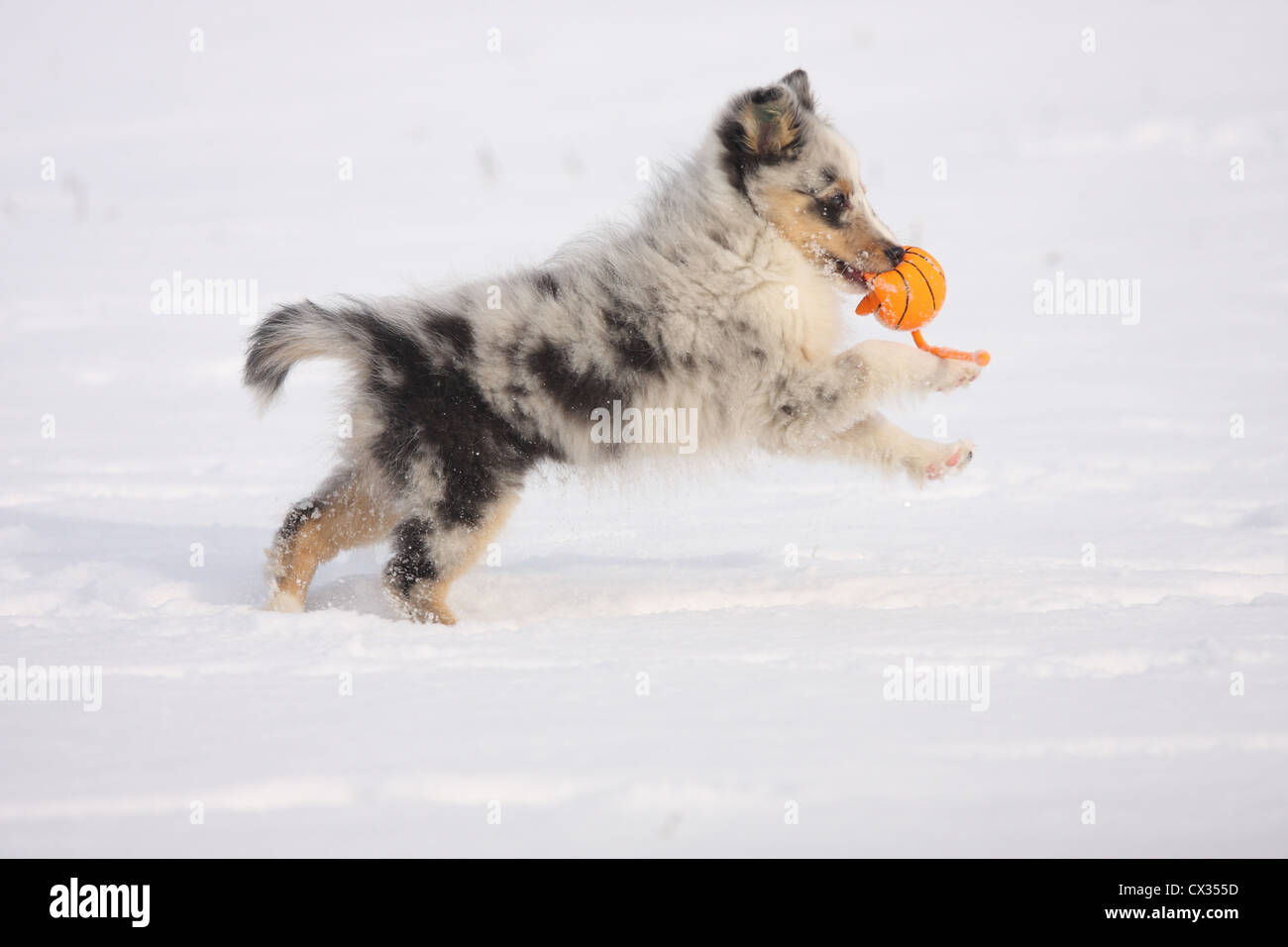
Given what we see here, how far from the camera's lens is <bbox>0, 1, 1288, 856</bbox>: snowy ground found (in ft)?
8.94

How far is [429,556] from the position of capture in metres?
4.32

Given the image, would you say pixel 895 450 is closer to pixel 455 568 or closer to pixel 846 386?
pixel 846 386

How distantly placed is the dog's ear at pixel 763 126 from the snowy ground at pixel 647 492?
2.42 feet

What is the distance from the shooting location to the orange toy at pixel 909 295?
14.7 ft

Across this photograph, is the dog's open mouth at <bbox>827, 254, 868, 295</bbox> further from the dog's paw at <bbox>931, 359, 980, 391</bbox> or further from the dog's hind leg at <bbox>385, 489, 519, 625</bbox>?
the dog's hind leg at <bbox>385, 489, 519, 625</bbox>

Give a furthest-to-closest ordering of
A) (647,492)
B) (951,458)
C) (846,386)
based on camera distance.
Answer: (647,492) < (951,458) < (846,386)

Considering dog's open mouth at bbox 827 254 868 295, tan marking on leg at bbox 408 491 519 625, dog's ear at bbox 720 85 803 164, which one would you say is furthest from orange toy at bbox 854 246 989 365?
tan marking on leg at bbox 408 491 519 625

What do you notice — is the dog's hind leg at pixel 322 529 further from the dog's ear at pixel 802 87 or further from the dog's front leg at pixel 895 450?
the dog's ear at pixel 802 87

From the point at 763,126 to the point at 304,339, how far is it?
5.58 ft

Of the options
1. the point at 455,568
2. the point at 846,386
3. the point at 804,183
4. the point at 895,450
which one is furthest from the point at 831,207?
the point at 455,568

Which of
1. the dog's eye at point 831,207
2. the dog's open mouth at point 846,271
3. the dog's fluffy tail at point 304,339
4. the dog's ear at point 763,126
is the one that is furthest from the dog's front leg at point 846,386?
the dog's fluffy tail at point 304,339

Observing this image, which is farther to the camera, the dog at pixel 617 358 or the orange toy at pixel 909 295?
the orange toy at pixel 909 295

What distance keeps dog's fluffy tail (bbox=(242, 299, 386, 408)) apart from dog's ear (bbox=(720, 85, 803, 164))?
136 centimetres

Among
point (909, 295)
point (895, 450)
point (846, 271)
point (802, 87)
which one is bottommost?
point (895, 450)
